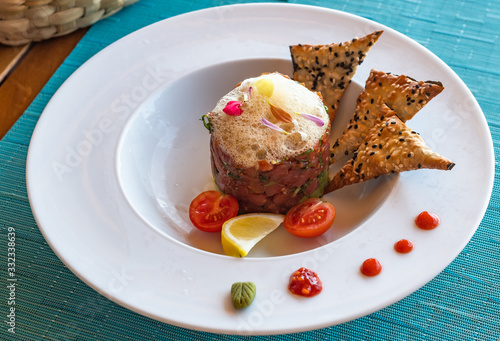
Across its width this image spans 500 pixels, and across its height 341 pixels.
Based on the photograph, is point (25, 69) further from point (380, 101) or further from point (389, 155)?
point (389, 155)

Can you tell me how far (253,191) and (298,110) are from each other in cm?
38

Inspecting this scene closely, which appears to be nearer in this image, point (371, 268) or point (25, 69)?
point (371, 268)

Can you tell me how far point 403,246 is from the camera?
1770 mm

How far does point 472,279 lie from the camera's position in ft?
6.68

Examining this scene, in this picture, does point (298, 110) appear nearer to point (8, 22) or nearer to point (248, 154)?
point (248, 154)

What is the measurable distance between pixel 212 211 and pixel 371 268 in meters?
0.80

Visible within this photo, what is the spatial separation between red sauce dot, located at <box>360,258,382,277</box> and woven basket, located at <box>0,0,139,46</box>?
2.23m

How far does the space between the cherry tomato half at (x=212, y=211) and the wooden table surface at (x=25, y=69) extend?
1.20m

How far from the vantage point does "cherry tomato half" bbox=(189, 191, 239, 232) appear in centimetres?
223

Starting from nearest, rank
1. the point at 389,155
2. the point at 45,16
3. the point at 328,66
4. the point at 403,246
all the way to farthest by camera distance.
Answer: the point at 403,246
the point at 389,155
the point at 328,66
the point at 45,16

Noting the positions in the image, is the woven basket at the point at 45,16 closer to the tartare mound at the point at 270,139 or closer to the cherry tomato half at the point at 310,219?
the tartare mound at the point at 270,139

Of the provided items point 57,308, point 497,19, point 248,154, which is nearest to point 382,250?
point 248,154

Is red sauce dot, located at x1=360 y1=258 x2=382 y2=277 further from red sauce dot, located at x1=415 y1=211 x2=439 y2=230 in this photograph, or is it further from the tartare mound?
the tartare mound

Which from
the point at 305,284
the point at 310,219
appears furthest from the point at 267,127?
the point at 305,284
